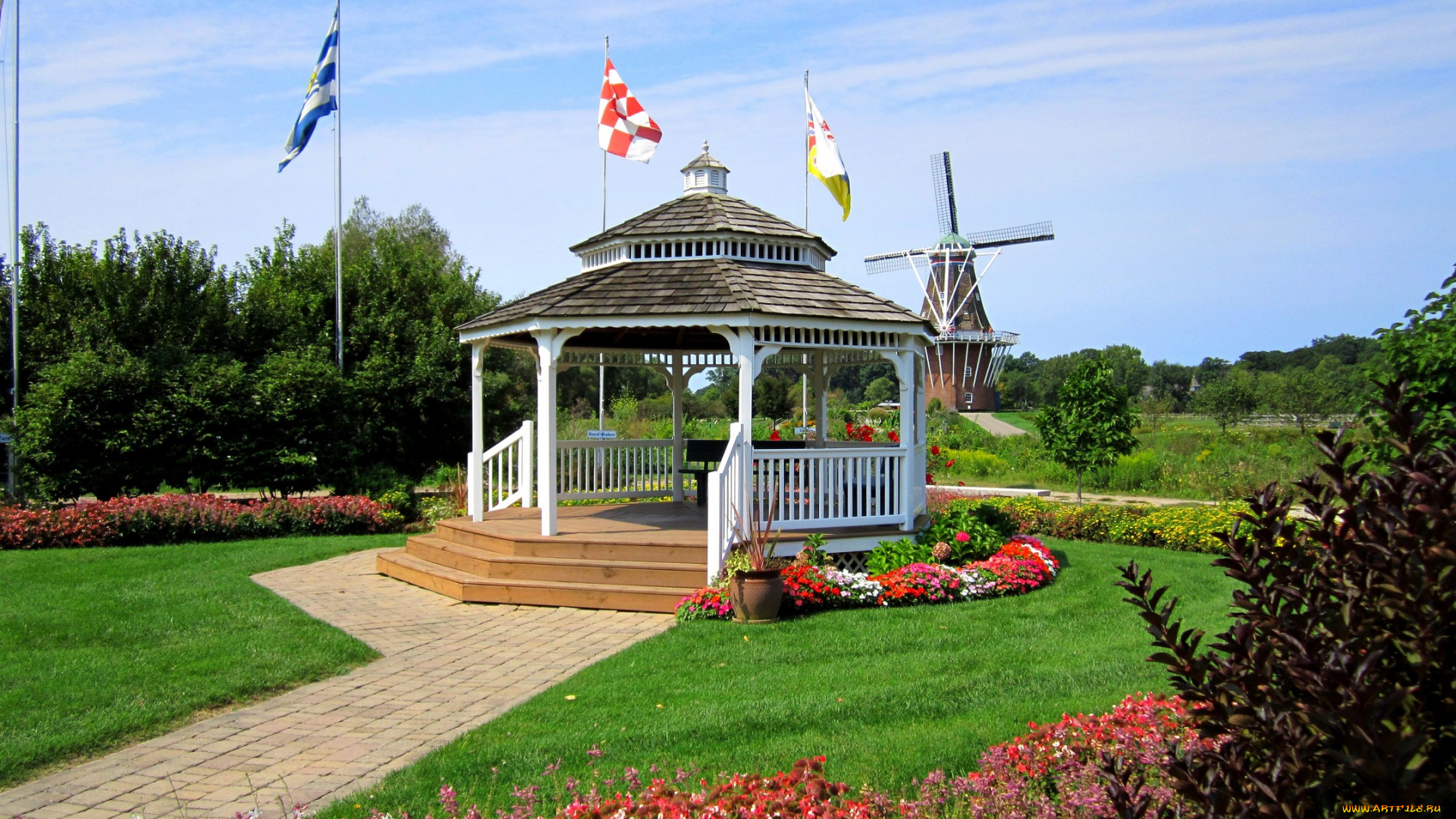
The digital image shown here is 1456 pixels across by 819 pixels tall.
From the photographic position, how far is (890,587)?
31.1 feet

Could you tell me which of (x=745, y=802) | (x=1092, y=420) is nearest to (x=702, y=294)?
(x=745, y=802)

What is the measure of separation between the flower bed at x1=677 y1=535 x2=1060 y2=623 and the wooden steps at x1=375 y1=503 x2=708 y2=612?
0.54 metres

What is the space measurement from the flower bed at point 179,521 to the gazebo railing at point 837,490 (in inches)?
297

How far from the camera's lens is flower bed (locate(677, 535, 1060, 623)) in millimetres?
9078

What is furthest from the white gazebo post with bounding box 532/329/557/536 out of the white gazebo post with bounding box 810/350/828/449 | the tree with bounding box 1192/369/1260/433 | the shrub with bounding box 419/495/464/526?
the tree with bounding box 1192/369/1260/433

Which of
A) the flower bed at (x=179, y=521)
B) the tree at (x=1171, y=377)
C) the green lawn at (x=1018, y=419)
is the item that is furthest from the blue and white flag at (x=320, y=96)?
the tree at (x=1171, y=377)

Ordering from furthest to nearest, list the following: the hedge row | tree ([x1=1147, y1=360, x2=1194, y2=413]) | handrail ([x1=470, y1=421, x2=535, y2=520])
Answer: tree ([x1=1147, y1=360, x2=1194, y2=413])
the hedge row
handrail ([x1=470, y1=421, x2=535, y2=520])

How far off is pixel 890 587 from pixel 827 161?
6826 millimetres

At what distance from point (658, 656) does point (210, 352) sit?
14.2 metres

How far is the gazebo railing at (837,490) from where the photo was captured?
10.2 metres

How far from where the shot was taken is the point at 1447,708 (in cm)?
230

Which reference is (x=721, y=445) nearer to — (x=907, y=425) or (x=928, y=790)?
(x=907, y=425)

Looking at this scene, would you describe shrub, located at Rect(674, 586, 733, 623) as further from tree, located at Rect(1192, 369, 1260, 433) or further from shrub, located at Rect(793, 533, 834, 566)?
tree, located at Rect(1192, 369, 1260, 433)

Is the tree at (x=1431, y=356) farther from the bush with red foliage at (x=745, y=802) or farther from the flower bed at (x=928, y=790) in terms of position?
the bush with red foliage at (x=745, y=802)
